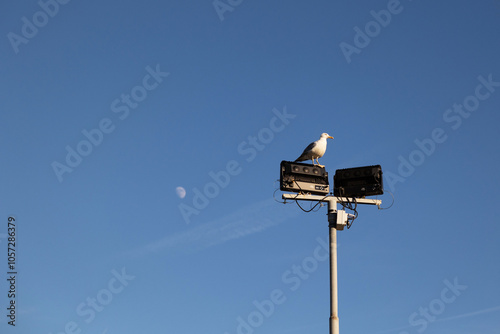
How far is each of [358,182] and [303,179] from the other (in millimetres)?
1230

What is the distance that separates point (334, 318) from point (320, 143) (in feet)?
20.5

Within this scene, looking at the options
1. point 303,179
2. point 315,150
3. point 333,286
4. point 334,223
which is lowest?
point 333,286

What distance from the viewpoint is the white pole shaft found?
45.8 ft

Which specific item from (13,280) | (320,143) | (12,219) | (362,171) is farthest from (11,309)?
(362,171)

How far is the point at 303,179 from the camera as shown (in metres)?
16.0

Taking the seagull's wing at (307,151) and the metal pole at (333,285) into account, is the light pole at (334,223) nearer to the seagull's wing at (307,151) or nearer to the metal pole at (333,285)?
the metal pole at (333,285)

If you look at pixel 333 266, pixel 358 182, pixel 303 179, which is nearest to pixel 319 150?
pixel 303 179

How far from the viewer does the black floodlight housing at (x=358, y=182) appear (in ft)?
51.8

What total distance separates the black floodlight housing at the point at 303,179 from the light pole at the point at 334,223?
231 millimetres

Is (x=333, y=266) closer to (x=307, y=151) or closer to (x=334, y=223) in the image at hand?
(x=334, y=223)

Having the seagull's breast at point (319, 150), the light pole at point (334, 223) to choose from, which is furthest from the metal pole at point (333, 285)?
the seagull's breast at point (319, 150)

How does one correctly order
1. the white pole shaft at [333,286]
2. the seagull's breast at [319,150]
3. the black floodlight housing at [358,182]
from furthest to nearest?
the seagull's breast at [319,150] < the black floodlight housing at [358,182] < the white pole shaft at [333,286]

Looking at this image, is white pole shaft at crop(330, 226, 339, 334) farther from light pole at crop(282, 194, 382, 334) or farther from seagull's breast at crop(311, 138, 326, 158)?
seagull's breast at crop(311, 138, 326, 158)

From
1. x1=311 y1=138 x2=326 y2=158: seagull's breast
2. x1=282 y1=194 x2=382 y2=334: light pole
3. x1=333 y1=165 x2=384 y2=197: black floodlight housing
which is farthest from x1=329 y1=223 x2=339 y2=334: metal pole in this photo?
x1=311 y1=138 x2=326 y2=158: seagull's breast
